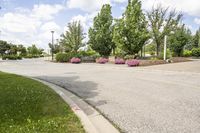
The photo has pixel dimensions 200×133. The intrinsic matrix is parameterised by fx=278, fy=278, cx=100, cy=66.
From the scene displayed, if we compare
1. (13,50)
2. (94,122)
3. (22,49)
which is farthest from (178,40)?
(22,49)

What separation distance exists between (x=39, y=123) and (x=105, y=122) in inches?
61.9

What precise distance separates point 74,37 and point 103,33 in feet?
47.6

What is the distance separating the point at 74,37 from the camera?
55.9 meters

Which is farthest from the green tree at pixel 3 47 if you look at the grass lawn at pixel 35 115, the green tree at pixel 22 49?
the grass lawn at pixel 35 115

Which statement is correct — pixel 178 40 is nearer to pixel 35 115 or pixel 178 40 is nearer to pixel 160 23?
pixel 160 23

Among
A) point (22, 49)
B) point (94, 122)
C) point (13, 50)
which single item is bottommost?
point (94, 122)

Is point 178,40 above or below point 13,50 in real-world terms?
above

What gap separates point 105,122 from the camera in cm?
654

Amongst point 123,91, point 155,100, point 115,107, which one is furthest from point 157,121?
point 123,91

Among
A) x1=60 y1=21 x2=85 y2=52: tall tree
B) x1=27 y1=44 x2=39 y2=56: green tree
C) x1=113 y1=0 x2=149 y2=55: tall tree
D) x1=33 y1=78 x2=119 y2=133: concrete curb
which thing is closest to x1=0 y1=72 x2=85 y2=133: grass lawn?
x1=33 y1=78 x2=119 y2=133: concrete curb

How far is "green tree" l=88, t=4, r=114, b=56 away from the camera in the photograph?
42.6m

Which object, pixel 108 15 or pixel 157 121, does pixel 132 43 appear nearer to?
pixel 108 15

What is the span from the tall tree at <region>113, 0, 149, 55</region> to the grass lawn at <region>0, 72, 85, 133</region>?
1059 inches

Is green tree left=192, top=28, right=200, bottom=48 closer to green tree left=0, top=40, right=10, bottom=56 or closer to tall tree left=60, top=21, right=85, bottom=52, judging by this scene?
tall tree left=60, top=21, right=85, bottom=52
